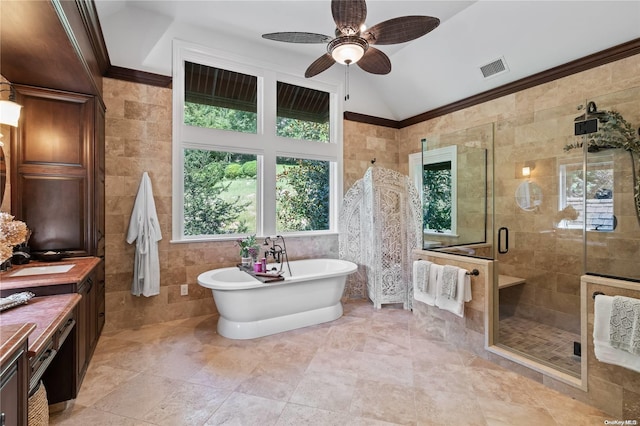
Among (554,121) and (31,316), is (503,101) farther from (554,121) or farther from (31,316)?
(31,316)

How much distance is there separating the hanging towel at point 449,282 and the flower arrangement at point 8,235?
329cm

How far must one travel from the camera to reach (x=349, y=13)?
6.80 feet

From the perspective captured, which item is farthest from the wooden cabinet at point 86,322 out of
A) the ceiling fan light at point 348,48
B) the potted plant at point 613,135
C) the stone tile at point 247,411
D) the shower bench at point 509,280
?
the potted plant at point 613,135

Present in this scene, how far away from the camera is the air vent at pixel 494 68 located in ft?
11.9

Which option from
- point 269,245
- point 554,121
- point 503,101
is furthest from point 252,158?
point 554,121

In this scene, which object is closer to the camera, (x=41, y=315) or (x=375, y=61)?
(x=41, y=315)

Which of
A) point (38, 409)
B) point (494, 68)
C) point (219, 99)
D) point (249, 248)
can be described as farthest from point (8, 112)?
point (494, 68)

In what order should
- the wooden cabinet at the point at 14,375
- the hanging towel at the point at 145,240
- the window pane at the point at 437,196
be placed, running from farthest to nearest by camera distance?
the window pane at the point at 437,196
the hanging towel at the point at 145,240
the wooden cabinet at the point at 14,375

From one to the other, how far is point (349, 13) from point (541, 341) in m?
3.45

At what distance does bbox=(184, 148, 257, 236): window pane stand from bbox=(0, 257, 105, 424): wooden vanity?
135cm

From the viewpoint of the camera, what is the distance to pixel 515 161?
378 cm

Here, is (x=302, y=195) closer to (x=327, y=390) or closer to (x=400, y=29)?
(x=400, y=29)

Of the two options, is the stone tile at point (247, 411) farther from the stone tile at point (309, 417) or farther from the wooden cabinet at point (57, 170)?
the wooden cabinet at point (57, 170)

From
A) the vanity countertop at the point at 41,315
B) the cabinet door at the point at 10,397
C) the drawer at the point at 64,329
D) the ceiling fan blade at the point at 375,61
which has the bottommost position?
the drawer at the point at 64,329
